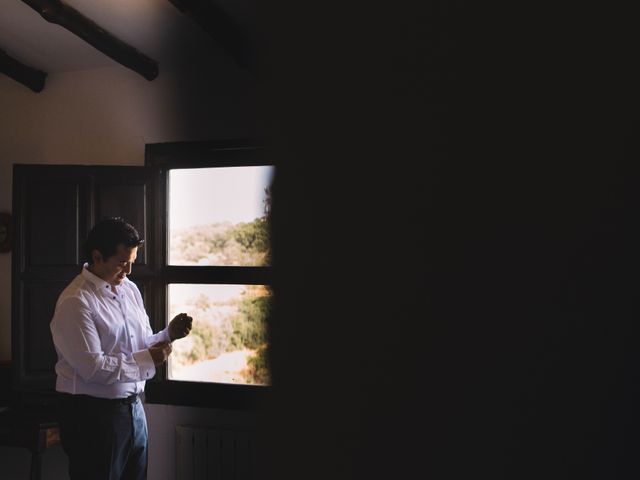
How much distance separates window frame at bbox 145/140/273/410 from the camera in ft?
10.2

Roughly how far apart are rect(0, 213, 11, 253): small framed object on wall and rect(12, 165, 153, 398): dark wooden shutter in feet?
2.03

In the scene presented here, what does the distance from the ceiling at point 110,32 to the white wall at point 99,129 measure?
116 millimetres

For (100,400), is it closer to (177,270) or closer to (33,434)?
(33,434)

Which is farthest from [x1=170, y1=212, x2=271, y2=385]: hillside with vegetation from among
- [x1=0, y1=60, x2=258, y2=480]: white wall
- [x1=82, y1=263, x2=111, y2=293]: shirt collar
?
[x1=82, y1=263, x2=111, y2=293]: shirt collar

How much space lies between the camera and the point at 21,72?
3.35m

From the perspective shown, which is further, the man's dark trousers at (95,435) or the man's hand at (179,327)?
the man's hand at (179,327)

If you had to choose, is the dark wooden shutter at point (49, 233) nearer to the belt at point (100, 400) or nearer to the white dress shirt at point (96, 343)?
the white dress shirt at point (96, 343)

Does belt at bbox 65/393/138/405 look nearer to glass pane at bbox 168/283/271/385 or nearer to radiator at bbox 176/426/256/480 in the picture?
glass pane at bbox 168/283/271/385

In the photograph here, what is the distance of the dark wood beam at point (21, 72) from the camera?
10.9ft

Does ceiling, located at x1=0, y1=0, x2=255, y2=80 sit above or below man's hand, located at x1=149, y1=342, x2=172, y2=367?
above

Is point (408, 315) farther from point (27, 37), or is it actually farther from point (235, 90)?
point (27, 37)

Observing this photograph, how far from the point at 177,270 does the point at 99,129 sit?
35.7 inches

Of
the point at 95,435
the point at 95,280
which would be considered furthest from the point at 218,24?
the point at 95,435

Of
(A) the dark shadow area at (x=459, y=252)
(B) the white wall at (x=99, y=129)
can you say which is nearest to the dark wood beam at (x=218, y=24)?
(B) the white wall at (x=99, y=129)
